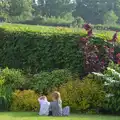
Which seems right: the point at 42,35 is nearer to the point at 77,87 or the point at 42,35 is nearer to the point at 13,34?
the point at 13,34

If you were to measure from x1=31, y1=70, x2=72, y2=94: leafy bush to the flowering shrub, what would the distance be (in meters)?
0.90

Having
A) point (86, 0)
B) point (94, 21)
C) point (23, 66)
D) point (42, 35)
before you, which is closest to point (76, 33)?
point (42, 35)

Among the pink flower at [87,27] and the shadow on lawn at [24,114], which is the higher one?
the pink flower at [87,27]

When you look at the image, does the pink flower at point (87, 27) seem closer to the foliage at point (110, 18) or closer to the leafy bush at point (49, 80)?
the leafy bush at point (49, 80)

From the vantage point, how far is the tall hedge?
54.9 feet

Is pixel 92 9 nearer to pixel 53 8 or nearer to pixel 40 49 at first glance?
pixel 53 8

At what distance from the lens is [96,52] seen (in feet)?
51.7

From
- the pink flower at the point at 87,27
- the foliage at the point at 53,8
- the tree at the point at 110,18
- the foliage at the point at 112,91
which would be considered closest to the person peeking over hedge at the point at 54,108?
the foliage at the point at 112,91

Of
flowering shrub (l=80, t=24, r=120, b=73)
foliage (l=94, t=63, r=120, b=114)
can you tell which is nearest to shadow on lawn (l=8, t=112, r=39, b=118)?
foliage (l=94, t=63, r=120, b=114)

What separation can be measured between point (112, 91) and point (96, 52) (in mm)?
2596

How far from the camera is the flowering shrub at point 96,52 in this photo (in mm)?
15367

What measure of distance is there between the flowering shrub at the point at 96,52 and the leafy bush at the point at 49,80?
35.6 inches

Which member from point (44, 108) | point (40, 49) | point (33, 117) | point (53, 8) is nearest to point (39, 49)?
point (40, 49)

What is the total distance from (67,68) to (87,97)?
2.89 metres
